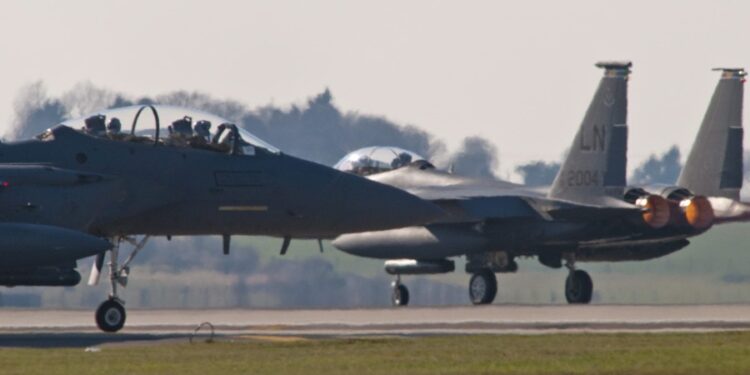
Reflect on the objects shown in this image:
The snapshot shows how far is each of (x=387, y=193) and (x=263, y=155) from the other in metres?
1.85

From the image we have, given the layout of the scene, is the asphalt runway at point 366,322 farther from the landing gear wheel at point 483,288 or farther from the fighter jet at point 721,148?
the fighter jet at point 721,148

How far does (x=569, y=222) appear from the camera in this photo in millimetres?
35156

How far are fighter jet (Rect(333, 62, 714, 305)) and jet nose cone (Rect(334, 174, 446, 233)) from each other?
8.81m

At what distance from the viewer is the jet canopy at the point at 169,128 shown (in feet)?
80.6

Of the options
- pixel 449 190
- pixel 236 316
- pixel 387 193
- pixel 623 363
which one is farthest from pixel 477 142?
pixel 623 363

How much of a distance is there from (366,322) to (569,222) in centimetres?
891

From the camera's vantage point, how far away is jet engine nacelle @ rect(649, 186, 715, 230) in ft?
111

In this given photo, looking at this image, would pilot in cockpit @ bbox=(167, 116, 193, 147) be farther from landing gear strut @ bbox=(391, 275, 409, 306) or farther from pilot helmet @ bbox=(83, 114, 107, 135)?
landing gear strut @ bbox=(391, 275, 409, 306)

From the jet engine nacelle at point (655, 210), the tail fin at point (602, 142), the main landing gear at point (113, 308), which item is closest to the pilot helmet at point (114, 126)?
the main landing gear at point (113, 308)

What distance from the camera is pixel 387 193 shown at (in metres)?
25.8

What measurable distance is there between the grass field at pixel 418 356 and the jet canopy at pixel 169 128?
4.22m

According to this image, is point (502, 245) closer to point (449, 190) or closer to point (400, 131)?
point (449, 190)

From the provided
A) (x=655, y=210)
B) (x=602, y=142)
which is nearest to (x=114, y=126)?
(x=655, y=210)

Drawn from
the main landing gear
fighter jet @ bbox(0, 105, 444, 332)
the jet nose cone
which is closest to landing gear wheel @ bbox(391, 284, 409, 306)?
fighter jet @ bbox(0, 105, 444, 332)
